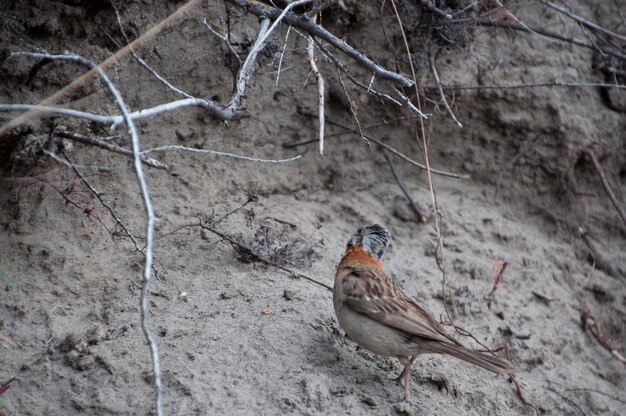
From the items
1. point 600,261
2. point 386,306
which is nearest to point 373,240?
point 386,306

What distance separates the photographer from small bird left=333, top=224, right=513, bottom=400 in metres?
4.83

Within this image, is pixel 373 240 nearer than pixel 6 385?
No

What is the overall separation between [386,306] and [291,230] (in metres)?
1.46

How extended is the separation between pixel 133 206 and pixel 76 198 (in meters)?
0.41

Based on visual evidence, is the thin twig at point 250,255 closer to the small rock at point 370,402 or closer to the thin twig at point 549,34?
the small rock at point 370,402

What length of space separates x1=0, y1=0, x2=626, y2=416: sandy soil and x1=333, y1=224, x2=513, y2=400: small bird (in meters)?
0.24

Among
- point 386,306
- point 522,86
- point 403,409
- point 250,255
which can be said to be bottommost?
point 403,409

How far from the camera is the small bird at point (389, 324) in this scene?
483cm

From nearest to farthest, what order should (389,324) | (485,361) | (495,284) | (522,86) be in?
(485,361) < (389,324) < (495,284) < (522,86)

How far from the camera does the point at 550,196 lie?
296 inches

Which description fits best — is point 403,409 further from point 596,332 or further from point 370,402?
point 596,332

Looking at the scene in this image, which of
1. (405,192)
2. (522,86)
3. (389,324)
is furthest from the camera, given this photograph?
(522,86)

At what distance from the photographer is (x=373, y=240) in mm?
5730

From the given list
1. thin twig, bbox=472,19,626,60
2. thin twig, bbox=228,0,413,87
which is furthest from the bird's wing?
thin twig, bbox=472,19,626,60
